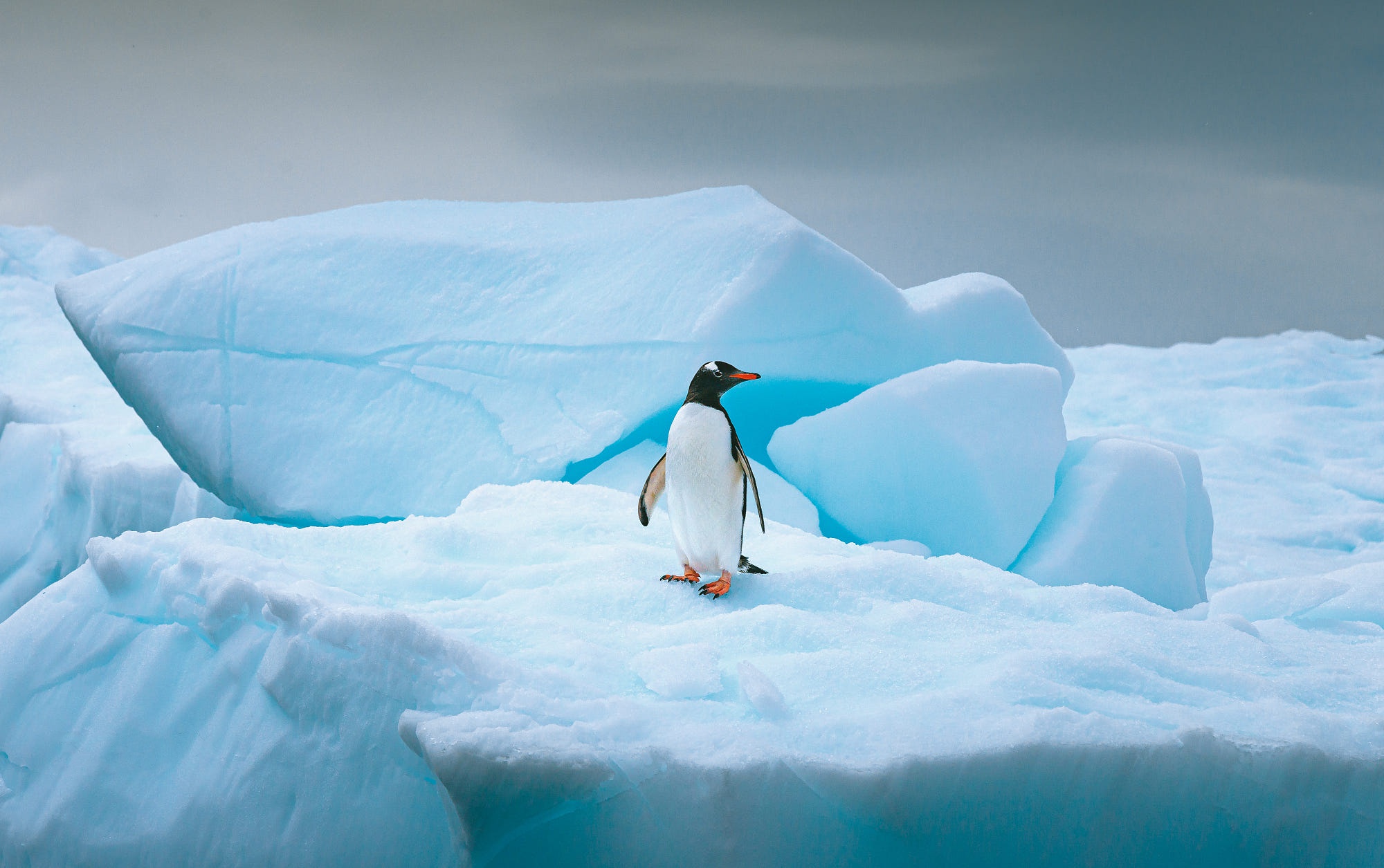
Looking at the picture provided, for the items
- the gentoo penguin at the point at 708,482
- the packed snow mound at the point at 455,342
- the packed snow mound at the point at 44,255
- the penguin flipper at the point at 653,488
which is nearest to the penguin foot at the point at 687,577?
the gentoo penguin at the point at 708,482

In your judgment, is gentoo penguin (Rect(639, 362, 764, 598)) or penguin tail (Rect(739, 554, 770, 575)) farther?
penguin tail (Rect(739, 554, 770, 575))

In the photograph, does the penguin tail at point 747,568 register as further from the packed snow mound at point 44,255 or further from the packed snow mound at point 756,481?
the packed snow mound at point 44,255

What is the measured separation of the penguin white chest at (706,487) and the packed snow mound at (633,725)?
125 millimetres

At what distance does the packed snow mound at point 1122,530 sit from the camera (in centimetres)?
440

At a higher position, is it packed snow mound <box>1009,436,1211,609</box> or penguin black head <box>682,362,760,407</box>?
penguin black head <box>682,362,760,407</box>

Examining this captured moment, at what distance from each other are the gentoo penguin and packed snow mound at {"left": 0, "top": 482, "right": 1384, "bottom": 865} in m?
0.09

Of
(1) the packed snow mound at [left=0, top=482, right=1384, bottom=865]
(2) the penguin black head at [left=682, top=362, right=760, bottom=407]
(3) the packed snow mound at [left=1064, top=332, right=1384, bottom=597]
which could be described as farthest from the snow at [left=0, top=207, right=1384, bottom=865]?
(3) the packed snow mound at [left=1064, top=332, right=1384, bottom=597]

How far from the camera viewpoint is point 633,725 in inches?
76.0

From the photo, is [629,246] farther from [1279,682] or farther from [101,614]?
[1279,682]

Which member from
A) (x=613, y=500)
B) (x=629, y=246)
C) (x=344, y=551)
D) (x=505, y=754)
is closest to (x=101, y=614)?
(x=344, y=551)

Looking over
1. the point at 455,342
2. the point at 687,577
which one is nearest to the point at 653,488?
the point at 687,577

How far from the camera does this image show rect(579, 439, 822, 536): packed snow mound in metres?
4.33

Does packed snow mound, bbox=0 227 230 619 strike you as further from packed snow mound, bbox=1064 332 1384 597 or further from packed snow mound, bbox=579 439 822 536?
packed snow mound, bbox=1064 332 1384 597

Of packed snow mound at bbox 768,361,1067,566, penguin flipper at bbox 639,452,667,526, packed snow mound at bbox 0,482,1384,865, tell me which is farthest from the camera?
packed snow mound at bbox 768,361,1067,566
